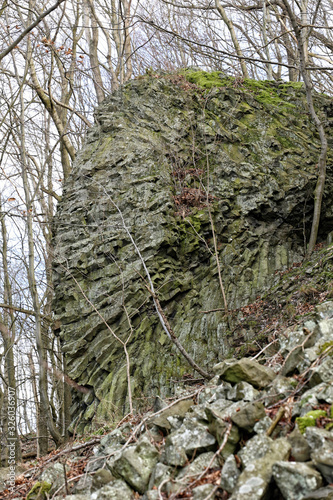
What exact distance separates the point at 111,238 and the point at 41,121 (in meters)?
8.86

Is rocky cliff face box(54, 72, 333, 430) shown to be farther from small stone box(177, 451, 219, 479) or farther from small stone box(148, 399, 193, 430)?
small stone box(177, 451, 219, 479)

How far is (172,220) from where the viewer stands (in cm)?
722

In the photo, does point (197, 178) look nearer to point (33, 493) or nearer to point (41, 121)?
point (33, 493)

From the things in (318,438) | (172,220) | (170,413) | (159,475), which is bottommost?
(159,475)

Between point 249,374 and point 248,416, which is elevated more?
point 249,374

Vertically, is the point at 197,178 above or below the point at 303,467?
above

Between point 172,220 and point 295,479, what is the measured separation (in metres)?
5.49

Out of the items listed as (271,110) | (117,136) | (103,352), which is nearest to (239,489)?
(103,352)

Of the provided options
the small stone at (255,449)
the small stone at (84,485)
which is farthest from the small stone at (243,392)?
the small stone at (84,485)

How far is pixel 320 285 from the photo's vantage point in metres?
5.57

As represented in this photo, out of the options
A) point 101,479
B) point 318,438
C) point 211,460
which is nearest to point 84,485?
Answer: point 101,479

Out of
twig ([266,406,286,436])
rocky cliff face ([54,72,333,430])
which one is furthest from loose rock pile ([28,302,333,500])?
rocky cliff face ([54,72,333,430])

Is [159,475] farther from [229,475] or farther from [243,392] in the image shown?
A: [243,392]

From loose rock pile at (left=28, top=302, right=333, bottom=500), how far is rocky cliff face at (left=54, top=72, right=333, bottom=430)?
269 centimetres
